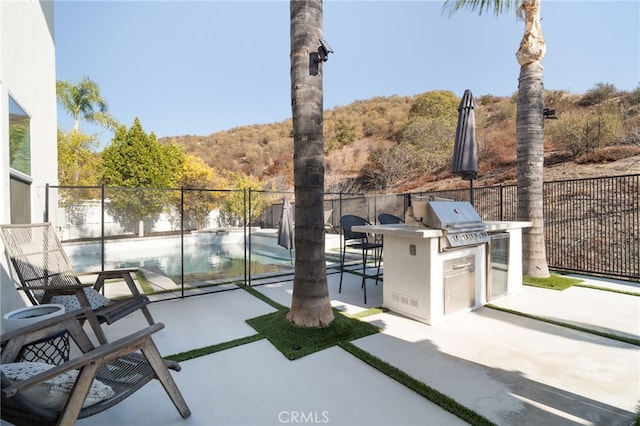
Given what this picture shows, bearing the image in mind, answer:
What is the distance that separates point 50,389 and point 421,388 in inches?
88.9

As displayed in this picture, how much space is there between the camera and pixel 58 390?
1.51 metres

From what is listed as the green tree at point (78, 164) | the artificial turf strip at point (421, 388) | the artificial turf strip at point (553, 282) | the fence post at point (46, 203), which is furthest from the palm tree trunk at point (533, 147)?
the green tree at point (78, 164)

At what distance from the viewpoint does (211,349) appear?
9.43ft

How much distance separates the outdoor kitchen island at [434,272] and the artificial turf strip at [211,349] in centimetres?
182

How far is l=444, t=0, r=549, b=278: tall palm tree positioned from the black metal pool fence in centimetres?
115

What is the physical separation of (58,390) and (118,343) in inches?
13.5

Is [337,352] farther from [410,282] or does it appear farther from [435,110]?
[435,110]

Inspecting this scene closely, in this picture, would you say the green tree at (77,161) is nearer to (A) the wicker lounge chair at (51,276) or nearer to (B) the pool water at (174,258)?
(B) the pool water at (174,258)

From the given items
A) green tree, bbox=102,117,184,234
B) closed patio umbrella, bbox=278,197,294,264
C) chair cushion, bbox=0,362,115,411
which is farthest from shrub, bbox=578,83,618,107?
Result: green tree, bbox=102,117,184,234

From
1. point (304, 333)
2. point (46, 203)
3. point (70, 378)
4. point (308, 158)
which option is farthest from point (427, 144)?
point (70, 378)

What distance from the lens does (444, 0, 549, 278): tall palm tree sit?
552cm

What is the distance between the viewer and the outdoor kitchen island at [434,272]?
11.3ft

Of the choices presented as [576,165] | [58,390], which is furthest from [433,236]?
[576,165]

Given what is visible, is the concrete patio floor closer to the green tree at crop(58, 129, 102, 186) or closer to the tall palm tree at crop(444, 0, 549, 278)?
the tall palm tree at crop(444, 0, 549, 278)
